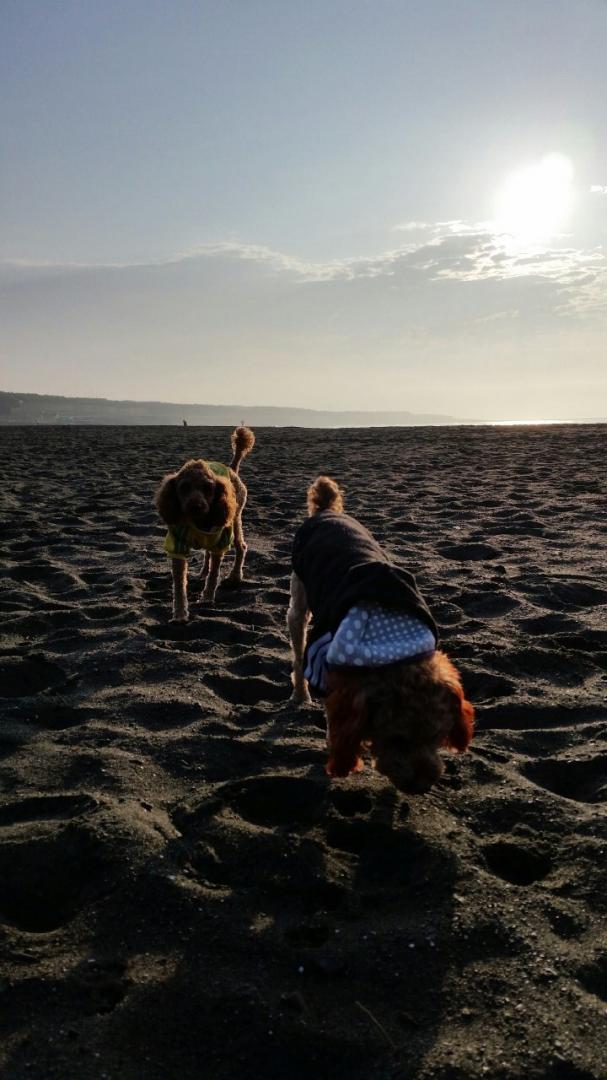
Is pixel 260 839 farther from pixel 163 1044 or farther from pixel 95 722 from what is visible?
pixel 95 722

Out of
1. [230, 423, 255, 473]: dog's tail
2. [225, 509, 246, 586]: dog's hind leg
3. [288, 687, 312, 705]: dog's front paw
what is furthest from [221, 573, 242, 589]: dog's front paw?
[288, 687, 312, 705]: dog's front paw

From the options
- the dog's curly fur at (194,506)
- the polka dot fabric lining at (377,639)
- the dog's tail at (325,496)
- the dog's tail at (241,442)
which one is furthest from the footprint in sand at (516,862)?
the dog's tail at (241,442)

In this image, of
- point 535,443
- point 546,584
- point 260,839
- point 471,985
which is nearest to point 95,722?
point 260,839

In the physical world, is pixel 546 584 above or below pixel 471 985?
above

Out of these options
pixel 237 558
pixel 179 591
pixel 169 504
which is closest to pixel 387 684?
pixel 179 591

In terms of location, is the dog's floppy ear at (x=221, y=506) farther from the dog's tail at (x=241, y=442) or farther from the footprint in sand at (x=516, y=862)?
the footprint in sand at (x=516, y=862)

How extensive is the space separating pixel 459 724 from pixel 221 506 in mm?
3317

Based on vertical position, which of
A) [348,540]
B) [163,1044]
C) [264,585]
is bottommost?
[163,1044]

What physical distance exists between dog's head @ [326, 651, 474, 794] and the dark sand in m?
0.29

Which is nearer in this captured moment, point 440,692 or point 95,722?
point 440,692

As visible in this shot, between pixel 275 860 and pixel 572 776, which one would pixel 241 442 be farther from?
pixel 275 860

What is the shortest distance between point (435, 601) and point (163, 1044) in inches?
155

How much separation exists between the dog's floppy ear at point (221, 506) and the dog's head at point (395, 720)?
304 cm

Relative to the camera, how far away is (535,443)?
18812 millimetres
